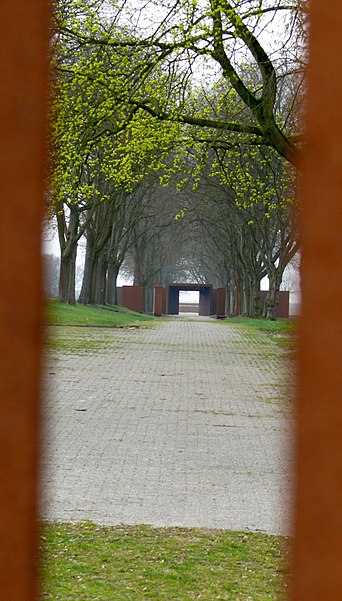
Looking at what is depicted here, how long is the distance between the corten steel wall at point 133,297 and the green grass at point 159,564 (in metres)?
49.2

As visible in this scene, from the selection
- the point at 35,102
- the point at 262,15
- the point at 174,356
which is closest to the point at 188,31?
the point at 262,15

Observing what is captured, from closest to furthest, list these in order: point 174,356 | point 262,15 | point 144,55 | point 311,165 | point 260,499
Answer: point 311,165 < point 260,499 < point 262,15 < point 144,55 < point 174,356

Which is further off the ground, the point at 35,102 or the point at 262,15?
the point at 262,15

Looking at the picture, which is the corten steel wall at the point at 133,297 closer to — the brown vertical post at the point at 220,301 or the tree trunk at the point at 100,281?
the brown vertical post at the point at 220,301

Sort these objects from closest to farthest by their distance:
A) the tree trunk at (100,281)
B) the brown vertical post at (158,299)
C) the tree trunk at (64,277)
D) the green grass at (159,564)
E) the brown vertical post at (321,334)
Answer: the brown vertical post at (321,334) → the tree trunk at (64,277) → the green grass at (159,564) → the tree trunk at (100,281) → the brown vertical post at (158,299)

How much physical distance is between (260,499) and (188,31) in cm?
970

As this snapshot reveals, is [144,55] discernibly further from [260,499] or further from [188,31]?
[260,499]

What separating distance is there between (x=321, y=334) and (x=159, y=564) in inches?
207

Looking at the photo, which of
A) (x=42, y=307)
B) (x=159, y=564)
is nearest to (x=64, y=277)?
(x=159, y=564)

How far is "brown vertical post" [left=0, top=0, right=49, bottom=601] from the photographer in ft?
1.32

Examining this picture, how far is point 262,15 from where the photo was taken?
14469 millimetres

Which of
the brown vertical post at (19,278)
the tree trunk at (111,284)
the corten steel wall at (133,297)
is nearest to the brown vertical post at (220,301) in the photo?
the corten steel wall at (133,297)

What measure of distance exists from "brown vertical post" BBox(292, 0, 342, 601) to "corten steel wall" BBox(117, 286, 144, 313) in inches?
2155

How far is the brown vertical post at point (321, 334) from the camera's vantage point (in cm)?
35
